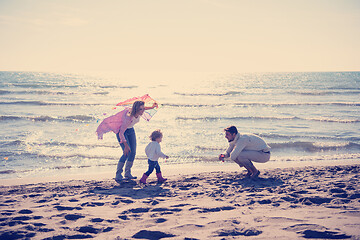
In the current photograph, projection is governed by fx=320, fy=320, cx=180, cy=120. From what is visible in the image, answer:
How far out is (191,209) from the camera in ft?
14.3

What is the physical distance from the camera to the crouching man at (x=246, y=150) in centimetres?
596

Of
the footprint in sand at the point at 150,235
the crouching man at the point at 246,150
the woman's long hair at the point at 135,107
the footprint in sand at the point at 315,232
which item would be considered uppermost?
the woman's long hair at the point at 135,107

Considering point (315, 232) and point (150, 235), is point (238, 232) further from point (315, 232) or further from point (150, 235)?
point (150, 235)

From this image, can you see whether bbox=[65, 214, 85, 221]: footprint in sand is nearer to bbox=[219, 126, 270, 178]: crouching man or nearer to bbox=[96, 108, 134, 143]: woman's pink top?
bbox=[96, 108, 134, 143]: woman's pink top

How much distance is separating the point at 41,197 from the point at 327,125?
1455 centimetres

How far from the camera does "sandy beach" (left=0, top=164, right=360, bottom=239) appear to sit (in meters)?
3.51

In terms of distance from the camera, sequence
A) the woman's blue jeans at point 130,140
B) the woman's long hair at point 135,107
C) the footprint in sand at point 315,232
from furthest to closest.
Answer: the woman's blue jeans at point 130,140 < the woman's long hair at point 135,107 < the footprint in sand at point 315,232

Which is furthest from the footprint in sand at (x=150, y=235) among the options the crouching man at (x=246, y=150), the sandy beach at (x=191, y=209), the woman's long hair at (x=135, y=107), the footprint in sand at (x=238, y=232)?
the woman's long hair at (x=135, y=107)

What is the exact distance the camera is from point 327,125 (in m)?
16.0

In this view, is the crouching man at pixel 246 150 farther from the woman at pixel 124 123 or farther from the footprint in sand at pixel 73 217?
the footprint in sand at pixel 73 217

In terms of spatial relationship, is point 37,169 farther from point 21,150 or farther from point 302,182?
point 302,182

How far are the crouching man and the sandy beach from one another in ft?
1.05

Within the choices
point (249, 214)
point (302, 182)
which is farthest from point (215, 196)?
point (302, 182)

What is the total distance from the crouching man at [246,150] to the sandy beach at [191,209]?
1.05ft
